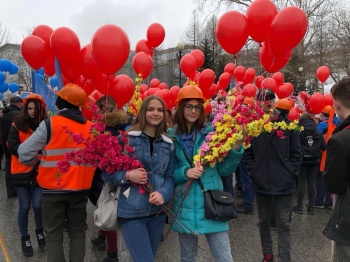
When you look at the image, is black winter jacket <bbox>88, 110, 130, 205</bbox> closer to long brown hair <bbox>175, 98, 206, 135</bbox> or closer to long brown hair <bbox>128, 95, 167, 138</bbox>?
long brown hair <bbox>128, 95, 167, 138</bbox>

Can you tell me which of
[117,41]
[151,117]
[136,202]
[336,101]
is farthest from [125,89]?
[336,101]

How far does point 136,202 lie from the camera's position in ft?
8.61

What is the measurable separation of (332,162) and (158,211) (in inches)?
55.3

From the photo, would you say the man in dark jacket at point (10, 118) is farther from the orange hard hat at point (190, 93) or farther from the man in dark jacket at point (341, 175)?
the man in dark jacket at point (341, 175)

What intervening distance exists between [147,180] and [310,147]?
14.2 feet

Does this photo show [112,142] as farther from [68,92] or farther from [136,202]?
[68,92]

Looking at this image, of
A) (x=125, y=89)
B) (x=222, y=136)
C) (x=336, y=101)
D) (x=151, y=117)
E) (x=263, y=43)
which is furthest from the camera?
(x=125, y=89)

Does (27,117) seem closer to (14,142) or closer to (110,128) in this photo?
(14,142)

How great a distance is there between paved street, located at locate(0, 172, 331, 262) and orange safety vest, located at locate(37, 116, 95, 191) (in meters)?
1.31

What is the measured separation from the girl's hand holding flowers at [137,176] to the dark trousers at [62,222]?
2.77ft

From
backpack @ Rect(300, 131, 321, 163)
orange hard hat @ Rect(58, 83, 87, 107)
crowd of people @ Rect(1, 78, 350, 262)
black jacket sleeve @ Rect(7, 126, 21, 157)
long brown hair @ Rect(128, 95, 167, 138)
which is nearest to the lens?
crowd of people @ Rect(1, 78, 350, 262)

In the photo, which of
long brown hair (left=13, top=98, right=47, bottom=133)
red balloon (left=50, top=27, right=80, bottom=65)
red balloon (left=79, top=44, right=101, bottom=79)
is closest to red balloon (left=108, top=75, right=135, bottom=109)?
red balloon (left=79, top=44, right=101, bottom=79)

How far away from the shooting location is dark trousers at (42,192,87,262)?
10.0 ft

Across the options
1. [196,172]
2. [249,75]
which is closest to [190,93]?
[196,172]
